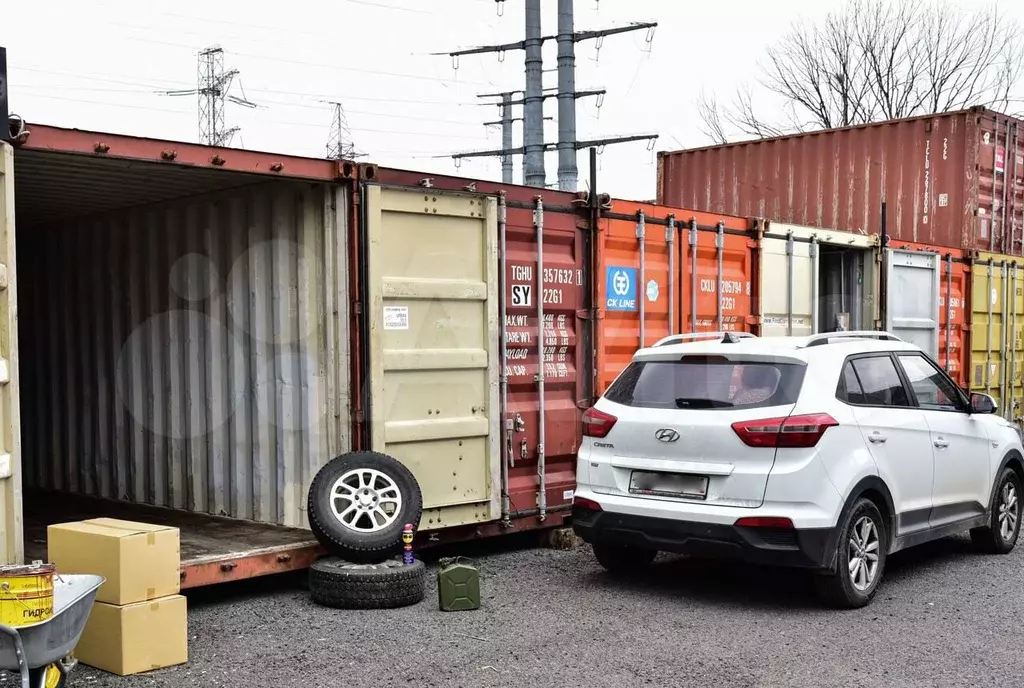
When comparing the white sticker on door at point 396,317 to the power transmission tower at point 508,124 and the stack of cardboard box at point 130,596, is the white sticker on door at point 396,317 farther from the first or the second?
the power transmission tower at point 508,124

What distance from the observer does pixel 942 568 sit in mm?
7711

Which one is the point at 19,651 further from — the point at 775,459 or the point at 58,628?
the point at 775,459

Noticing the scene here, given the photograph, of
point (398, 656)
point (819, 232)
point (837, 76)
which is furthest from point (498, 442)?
point (837, 76)

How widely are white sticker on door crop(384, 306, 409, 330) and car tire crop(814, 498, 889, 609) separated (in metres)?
3.10

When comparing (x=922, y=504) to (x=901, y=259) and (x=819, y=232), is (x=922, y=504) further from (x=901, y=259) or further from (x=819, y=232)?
(x=901, y=259)

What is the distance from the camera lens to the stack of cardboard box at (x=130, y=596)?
5230 millimetres

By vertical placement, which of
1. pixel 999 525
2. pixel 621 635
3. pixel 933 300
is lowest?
pixel 621 635

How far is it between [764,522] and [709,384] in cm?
92

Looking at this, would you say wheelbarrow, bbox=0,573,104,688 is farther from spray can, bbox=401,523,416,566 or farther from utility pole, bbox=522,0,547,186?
utility pole, bbox=522,0,547,186

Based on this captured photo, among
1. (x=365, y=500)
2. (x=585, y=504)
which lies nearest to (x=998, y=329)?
(x=585, y=504)

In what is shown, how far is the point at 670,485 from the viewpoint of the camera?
6.50 m

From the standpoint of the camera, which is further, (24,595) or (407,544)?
(407,544)

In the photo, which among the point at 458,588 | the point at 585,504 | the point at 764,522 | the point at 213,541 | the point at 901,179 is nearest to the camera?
the point at 764,522

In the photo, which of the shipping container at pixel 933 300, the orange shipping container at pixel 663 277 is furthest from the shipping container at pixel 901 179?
the orange shipping container at pixel 663 277
